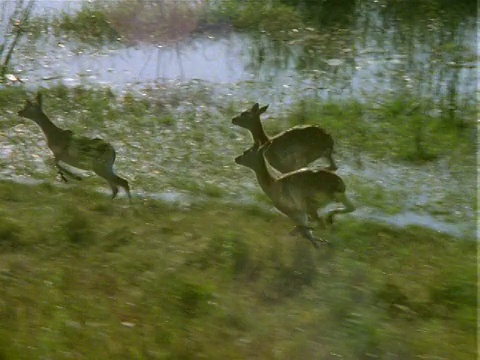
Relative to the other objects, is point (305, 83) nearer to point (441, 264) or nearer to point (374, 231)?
point (374, 231)

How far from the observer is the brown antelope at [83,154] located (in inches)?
234

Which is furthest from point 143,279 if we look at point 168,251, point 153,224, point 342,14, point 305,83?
point 342,14

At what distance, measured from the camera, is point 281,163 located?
19.4 feet

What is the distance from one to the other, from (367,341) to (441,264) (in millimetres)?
1067

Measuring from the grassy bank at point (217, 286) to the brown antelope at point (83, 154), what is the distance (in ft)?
0.61

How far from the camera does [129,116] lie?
7.63 metres

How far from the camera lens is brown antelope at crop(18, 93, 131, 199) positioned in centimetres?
593

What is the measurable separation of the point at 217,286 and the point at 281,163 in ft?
5.04

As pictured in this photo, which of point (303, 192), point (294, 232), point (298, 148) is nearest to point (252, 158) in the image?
point (303, 192)

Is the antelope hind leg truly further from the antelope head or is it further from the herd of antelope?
the antelope head

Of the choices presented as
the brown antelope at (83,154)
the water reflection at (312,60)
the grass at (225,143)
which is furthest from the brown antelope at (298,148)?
the water reflection at (312,60)

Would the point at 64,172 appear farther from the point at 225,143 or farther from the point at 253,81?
the point at 253,81

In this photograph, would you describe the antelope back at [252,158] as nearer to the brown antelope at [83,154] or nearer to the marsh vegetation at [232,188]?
the marsh vegetation at [232,188]

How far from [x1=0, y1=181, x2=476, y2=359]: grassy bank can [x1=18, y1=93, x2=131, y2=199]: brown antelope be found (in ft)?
0.61
